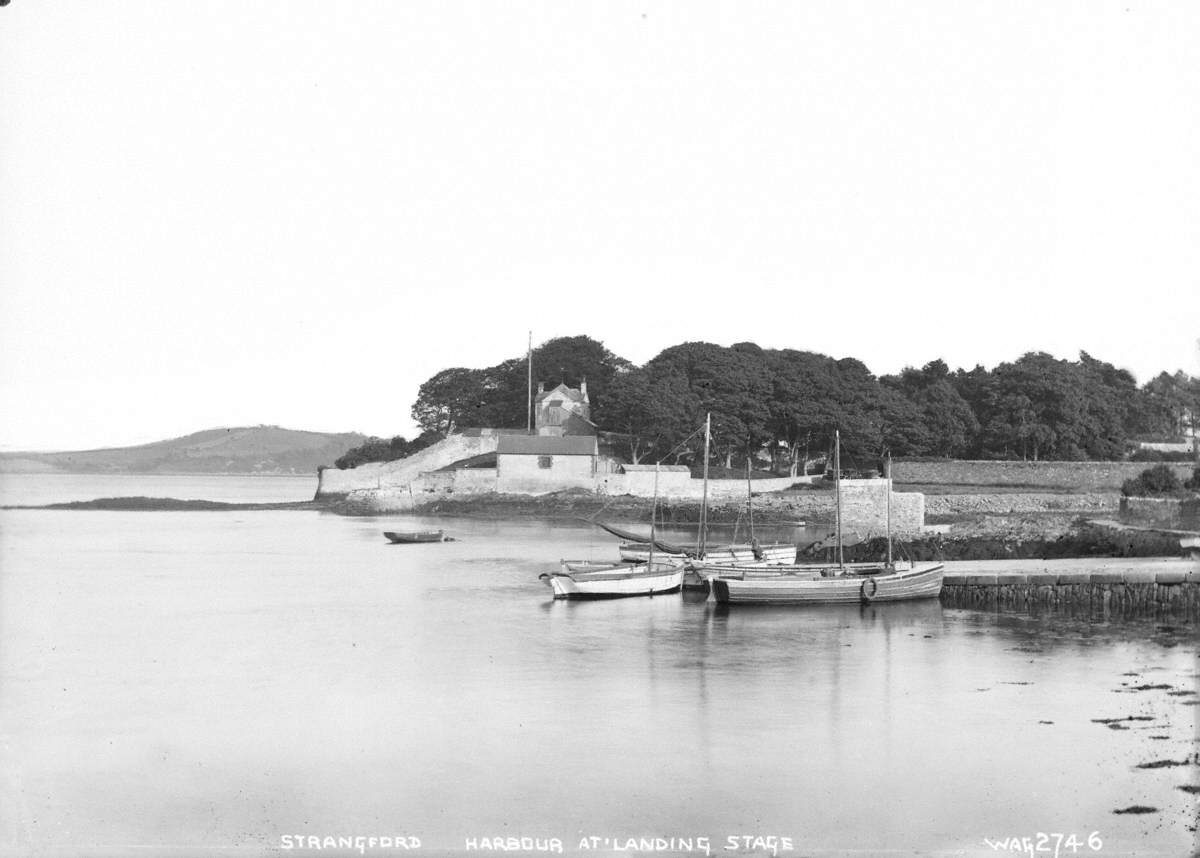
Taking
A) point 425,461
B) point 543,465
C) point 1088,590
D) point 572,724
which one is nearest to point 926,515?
point 543,465

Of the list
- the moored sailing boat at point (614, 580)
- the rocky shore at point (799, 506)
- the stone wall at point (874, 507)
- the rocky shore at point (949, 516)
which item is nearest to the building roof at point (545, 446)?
the rocky shore at point (949, 516)

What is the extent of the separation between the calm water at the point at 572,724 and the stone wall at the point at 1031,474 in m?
35.5

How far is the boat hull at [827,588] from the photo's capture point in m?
29.9

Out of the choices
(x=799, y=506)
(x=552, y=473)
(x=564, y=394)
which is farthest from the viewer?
(x=564, y=394)

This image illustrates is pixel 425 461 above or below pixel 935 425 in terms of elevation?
below

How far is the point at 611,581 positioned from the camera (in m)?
31.6

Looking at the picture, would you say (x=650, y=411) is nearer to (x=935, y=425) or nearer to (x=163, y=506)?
(x=935, y=425)

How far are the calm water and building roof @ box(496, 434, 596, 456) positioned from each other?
→ 3388 centimetres

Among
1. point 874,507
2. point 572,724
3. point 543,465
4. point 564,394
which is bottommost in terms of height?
point 572,724

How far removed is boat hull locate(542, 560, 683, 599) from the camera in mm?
31422

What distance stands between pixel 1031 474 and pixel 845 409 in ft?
34.2

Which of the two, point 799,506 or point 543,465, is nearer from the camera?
point 799,506

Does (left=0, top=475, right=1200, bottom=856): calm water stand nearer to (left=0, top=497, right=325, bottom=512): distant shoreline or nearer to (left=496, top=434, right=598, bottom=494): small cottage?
(left=496, top=434, right=598, bottom=494): small cottage

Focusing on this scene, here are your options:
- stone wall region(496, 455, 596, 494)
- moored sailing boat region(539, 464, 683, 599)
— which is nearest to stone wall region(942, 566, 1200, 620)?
moored sailing boat region(539, 464, 683, 599)
